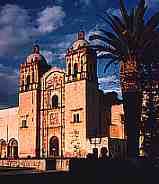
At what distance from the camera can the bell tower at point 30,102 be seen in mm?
51287

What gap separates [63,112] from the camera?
160 ft

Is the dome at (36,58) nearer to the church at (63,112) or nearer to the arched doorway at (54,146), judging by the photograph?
the church at (63,112)

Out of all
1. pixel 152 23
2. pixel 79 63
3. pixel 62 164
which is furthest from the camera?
pixel 79 63

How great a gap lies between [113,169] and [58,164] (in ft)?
48.1

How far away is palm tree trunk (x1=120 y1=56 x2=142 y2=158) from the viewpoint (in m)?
20.6

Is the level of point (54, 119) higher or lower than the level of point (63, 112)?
lower

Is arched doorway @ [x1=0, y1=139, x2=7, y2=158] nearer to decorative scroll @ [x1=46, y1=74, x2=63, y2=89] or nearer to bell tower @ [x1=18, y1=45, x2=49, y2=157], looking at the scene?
bell tower @ [x1=18, y1=45, x2=49, y2=157]

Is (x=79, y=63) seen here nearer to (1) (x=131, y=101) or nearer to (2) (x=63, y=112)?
(2) (x=63, y=112)

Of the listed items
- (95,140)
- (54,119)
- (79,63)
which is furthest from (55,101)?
(95,140)

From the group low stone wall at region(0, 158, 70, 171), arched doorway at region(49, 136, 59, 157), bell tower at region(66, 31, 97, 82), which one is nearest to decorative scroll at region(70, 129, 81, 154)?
arched doorway at region(49, 136, 59, 157)

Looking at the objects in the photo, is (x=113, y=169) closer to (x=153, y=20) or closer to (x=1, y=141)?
(x=153, y=20)

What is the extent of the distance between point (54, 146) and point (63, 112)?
460 cm

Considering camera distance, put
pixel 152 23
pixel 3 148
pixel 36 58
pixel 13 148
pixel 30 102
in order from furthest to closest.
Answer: pixel 3 148 → pixel 13 148 → pixel 36 58 → pixel 30 102 → pixel 152 23

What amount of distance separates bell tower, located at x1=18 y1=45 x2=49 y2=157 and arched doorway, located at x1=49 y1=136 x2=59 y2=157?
195 cm
